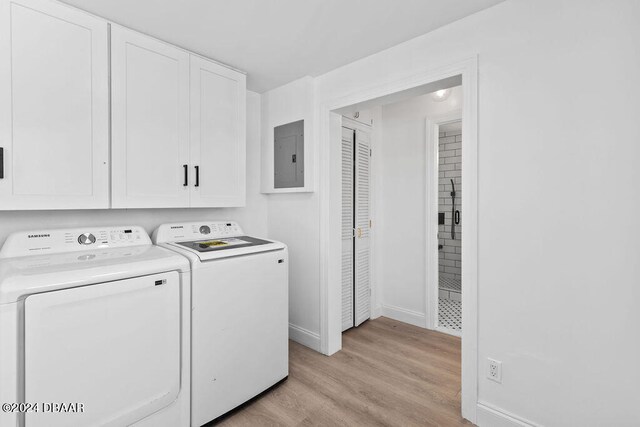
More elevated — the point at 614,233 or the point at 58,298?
the point at 614,233

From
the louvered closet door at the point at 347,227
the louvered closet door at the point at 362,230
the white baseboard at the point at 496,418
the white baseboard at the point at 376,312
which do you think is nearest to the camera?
the white baseboard at the point at 496,418

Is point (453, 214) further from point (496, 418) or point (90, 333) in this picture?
point (90, 333)

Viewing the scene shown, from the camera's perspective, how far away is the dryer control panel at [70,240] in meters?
1.60

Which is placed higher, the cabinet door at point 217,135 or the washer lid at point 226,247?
the cabinet door at point 217,135

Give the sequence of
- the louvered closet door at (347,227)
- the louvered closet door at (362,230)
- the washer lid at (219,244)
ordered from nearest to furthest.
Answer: the washer lid at (219,244)
the louvered closet door at (347,227)
the louvered closet door at (362,230)

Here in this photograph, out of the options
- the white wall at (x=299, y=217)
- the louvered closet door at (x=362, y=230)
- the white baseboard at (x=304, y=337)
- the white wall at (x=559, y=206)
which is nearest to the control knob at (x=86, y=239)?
the white wall at (x=299, y=217)

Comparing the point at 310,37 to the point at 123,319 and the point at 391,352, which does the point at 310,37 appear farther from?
the point at 391,352

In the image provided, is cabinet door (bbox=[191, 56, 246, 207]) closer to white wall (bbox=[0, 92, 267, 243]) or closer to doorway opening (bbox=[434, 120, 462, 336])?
white wall (bbox=[0, 92, 267, 243])

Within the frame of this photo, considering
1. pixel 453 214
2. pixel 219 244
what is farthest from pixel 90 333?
pixel 453 214

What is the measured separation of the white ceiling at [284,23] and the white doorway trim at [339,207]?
0.94 ft

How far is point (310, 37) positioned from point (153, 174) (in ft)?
4.50

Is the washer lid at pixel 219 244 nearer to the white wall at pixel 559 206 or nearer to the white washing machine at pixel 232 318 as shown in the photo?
the white washing machine at pixel 232 318

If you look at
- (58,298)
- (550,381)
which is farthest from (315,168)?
(550,381)

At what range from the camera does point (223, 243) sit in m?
2.06
